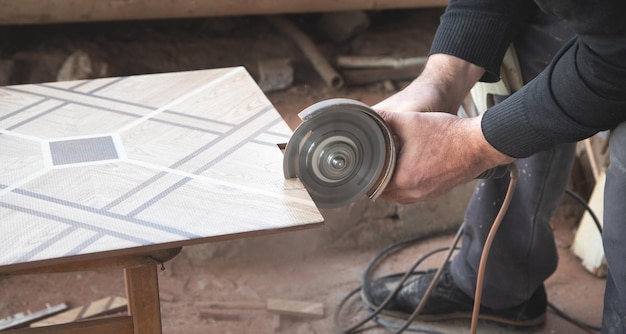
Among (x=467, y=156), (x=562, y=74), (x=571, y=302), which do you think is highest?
(x=562, y=74)

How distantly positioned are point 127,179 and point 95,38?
231 cm

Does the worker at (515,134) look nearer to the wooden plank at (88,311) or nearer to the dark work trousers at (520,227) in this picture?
the dark work trousers at (520,227)

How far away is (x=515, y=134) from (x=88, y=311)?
1537mm

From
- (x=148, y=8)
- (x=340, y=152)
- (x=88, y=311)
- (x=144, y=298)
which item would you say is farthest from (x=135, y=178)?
(x=148, y=8)

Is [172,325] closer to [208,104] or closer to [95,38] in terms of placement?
[208,104]

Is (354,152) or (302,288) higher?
(354,152)

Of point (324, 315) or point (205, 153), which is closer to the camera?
point (205, 153)

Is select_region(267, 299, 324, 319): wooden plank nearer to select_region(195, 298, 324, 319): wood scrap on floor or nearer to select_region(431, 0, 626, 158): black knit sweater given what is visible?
select_region(195, 298, 324, 319): wood scrap on floor

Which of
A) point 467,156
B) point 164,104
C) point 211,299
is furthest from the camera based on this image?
point 211,299

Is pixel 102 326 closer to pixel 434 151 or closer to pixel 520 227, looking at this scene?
pixel 434 151

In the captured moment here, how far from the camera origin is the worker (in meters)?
1.31

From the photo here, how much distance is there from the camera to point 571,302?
2516 mm

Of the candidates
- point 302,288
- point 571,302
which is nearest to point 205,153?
point 302,288

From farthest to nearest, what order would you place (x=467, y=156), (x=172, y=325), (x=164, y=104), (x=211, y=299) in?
(x=211, y=299), (x=172, y=325), (x=164, y=104), (x=467, y=156)
